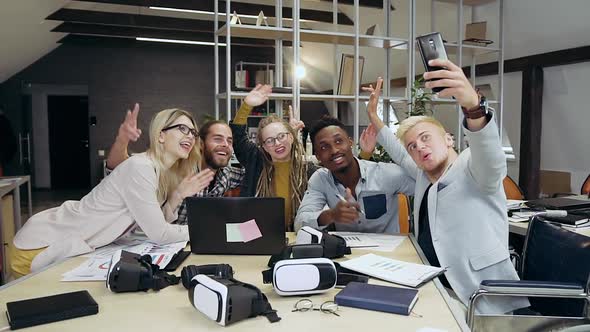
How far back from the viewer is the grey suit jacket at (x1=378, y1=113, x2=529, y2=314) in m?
1.72

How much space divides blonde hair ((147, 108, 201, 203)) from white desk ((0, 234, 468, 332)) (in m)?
0.69

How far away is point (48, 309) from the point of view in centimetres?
123

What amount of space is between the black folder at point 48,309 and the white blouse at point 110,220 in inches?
24.1

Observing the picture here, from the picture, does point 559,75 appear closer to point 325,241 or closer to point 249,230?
point 325,241

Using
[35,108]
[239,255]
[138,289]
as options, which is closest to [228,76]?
[239,255]

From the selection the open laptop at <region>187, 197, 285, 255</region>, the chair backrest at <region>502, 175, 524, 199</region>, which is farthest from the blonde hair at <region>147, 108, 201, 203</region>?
the chair backrest at <region>502, 175, 524, 199</region>

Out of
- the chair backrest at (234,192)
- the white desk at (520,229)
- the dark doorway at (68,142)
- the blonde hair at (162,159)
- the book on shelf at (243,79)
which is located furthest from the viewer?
the dark doorway at (68,142)

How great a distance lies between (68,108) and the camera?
992cm

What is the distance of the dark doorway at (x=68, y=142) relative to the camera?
9.77m

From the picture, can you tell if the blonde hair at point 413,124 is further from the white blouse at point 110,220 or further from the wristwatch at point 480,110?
the white blouse at point 110,220

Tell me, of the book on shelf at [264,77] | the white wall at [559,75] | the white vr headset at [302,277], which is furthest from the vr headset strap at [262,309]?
the book on shelf at [264,77]

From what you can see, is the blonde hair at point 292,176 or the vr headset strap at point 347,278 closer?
the vr headset strap at point 347,278

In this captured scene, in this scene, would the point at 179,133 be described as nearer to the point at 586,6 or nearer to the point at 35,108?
the point at 586,6

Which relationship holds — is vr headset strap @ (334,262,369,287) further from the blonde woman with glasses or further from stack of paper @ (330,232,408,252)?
the blonde woman with glasses
